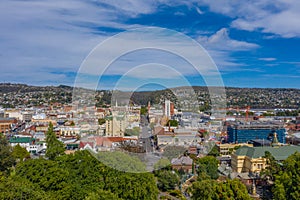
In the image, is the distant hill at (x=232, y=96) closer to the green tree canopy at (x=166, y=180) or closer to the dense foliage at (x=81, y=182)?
the green tree canopy at (x=166, y=180)

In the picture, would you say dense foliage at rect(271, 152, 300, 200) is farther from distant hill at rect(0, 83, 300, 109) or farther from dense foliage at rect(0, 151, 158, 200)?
distant hill at rect(0, 83, 300, 109)

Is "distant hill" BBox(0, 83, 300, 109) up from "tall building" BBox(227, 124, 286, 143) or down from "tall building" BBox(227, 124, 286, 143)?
up

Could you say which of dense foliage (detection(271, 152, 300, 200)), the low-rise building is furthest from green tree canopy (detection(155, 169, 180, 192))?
dense foliage (detection(271, 152, 300, 200))

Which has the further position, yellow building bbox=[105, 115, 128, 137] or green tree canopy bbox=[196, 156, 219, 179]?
yellow building bbox=[105, 115, 128, 137]

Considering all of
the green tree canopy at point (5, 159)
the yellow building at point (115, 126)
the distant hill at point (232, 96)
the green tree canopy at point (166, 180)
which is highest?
the distant hill at point (232, 96)

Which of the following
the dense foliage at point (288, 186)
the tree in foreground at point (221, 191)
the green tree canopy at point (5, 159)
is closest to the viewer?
the tree in foreground at point (221, 191)

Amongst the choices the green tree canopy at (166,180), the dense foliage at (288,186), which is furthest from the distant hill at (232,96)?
the dense foliage at (288,186)

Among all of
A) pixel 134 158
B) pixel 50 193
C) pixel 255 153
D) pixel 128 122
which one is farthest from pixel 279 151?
pixel 50 193
